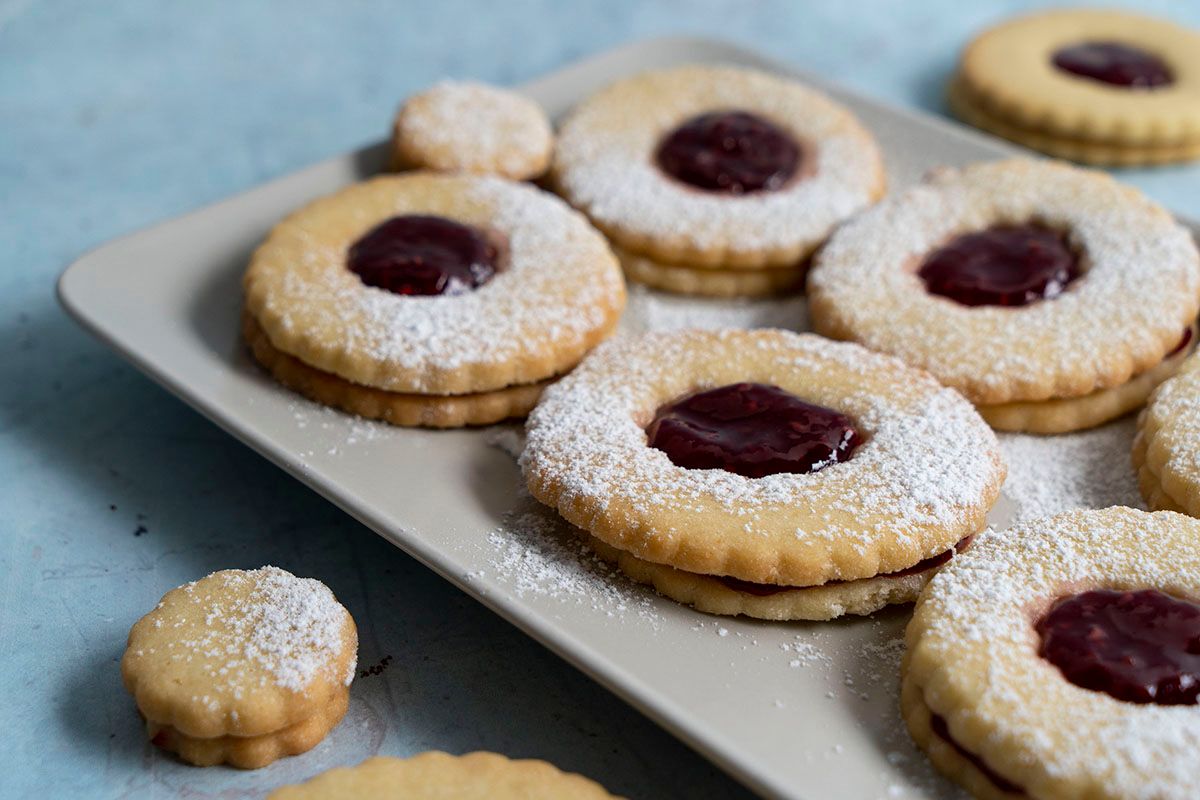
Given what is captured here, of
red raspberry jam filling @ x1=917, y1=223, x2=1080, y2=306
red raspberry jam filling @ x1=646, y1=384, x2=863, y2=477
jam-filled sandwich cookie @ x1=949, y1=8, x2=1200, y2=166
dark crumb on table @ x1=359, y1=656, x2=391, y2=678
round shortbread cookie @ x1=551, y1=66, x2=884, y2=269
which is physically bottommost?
dark crumb on table @ x1=359, y1=656, x2=391, y2=678

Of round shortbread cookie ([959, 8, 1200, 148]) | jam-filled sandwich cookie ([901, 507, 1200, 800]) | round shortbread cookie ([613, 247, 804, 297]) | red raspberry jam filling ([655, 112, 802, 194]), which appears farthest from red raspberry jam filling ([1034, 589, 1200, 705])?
round shortbread cookie ([959, 8, 1200, 148])

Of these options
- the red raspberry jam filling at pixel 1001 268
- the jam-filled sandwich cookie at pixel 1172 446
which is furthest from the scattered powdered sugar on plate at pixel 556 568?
the red raspberry jam filling at pixel 1001 268

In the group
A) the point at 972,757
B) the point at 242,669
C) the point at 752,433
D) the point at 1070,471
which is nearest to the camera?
the point at 972,757

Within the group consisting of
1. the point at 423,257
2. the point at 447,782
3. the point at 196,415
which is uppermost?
the point at 423,257

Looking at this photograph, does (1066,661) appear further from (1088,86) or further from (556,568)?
(1088,86)

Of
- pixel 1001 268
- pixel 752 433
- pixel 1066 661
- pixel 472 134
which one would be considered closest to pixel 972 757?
pixel 1066 661

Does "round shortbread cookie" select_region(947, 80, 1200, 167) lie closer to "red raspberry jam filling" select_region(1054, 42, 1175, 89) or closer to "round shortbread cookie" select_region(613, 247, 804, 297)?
"red raspberry jam filling" select_region(1054, 42, 1175, 89)

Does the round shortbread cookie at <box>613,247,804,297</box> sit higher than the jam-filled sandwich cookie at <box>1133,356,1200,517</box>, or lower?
lower

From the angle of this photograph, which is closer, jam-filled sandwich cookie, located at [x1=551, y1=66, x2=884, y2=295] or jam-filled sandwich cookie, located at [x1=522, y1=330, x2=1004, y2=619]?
jam-filled sandwich cookie, located at [x1=522, y1=330, x2=1004, y2=619]
